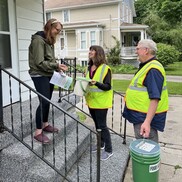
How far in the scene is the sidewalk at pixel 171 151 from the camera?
3.21m

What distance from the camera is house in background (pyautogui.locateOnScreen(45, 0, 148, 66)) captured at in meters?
19.4

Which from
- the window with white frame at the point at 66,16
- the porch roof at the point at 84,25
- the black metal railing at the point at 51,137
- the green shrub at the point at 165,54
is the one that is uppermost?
the window with white frame at the point at 66,16

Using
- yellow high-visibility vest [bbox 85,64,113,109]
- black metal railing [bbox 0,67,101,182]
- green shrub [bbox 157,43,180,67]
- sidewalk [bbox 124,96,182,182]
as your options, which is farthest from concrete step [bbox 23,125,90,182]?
green shrub [bbox 157,43,180,67]

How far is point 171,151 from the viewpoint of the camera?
3990 mm

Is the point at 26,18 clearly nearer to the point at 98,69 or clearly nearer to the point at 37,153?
the point at 98,69

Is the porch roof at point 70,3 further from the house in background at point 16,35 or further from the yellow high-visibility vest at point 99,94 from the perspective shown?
the yellow high-visibility vest at point 99,94

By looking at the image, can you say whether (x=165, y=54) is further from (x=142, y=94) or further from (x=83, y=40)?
(x=142, y=94)

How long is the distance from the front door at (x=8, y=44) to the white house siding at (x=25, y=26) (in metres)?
0.12

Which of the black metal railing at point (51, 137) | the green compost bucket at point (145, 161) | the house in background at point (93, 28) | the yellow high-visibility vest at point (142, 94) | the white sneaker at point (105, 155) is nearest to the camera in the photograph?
the green compost bucket at point (145, 161)

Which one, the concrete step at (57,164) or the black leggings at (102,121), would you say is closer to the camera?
the concrete step at (57,164)

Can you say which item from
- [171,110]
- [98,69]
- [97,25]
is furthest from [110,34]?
[98,69]

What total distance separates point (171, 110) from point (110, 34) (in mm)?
14331

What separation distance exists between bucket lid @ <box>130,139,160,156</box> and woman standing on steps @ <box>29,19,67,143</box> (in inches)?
43.3

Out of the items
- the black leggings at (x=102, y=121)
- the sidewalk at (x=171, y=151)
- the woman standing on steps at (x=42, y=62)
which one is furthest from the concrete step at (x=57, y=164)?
the sidewalk at (x=171, y=151)
